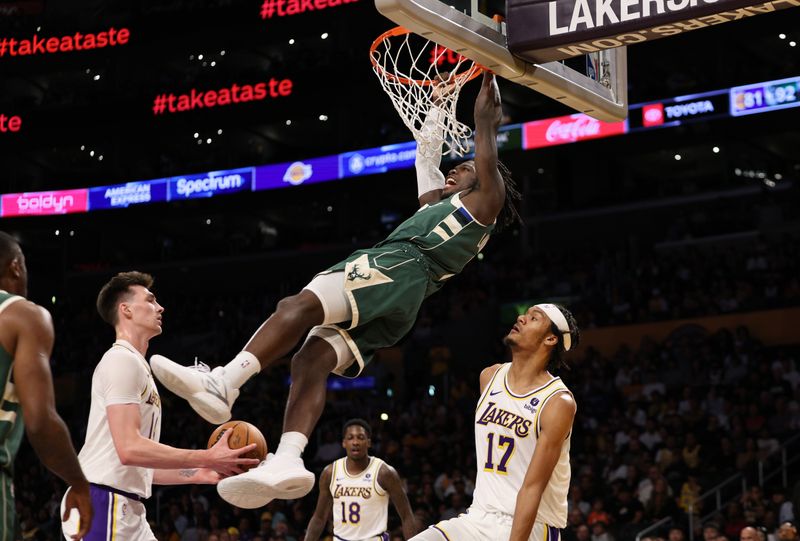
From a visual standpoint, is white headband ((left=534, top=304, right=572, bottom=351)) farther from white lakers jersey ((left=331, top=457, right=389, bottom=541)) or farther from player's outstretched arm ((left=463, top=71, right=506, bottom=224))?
white lakers jersey ((left=331, top=457, right=389, bottom=541))

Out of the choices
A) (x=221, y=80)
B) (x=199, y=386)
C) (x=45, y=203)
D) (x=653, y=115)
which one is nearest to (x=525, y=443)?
(x=199, y=386)

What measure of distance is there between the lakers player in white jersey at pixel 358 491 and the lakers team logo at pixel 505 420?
4414mm

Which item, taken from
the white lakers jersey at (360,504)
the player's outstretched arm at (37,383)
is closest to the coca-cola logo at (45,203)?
the white lakers jersey at (360,504)

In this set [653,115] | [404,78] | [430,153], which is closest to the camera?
[430,153]

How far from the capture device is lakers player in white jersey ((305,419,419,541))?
10.5 m

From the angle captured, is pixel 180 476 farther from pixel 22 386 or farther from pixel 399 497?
pixel 399 497

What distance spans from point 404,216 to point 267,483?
27703 mm

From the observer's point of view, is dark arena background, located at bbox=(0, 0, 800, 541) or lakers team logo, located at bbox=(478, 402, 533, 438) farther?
dark arena background, located at bbox=(0, 0, 800, 541)

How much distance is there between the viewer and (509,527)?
19.5ft

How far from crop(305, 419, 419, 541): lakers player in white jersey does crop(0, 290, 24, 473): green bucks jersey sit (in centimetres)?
642

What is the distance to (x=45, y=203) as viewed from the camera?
28.1 meters

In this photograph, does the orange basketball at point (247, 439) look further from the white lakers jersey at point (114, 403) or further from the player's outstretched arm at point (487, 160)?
the player's outstretched arm at point (487, 160)

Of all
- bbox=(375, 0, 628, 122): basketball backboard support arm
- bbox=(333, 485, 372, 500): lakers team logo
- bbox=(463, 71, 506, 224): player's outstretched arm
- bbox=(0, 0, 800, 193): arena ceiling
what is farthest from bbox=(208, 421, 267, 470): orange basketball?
bbox=(0, 0, 800, 193): arena ceiling

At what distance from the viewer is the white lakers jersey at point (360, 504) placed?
1056 cm
